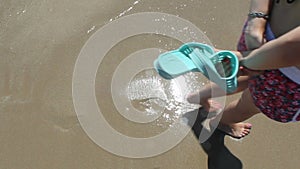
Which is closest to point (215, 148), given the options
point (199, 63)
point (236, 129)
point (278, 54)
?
point (236, 129)

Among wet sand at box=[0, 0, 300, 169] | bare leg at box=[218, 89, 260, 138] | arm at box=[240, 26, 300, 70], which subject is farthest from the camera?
wet sand at box=[0, 0, 300, 169]

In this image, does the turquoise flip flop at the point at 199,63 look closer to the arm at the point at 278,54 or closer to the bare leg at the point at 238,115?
the arm at the point at 278,54

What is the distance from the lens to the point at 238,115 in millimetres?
1867

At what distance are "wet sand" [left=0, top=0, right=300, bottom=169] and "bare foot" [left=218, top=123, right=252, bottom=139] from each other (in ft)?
0.13

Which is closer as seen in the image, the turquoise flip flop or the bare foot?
the turquoise flip flop

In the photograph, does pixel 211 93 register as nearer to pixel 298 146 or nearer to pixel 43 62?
pixel 298 146

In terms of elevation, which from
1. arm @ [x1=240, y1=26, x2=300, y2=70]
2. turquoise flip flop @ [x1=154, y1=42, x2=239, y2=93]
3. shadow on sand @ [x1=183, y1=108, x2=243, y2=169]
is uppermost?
turquoise flip flop @ [x1=154, y1=42, x2=239, y2=93]

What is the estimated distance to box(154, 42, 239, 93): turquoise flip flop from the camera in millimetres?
1375

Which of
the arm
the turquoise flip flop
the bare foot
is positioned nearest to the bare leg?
the bare foot

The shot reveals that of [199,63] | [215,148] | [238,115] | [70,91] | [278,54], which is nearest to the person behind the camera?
[278,54]

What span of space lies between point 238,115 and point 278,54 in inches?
26.9

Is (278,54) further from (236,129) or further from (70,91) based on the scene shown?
(70,91)

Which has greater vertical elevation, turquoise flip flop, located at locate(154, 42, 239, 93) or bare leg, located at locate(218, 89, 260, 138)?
turquoise flip flop, located at locate(154, 42, 239, 93)

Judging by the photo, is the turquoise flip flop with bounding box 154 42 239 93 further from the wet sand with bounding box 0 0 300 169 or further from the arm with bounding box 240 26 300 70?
the wet sand with bounding box 0 0 300 169
